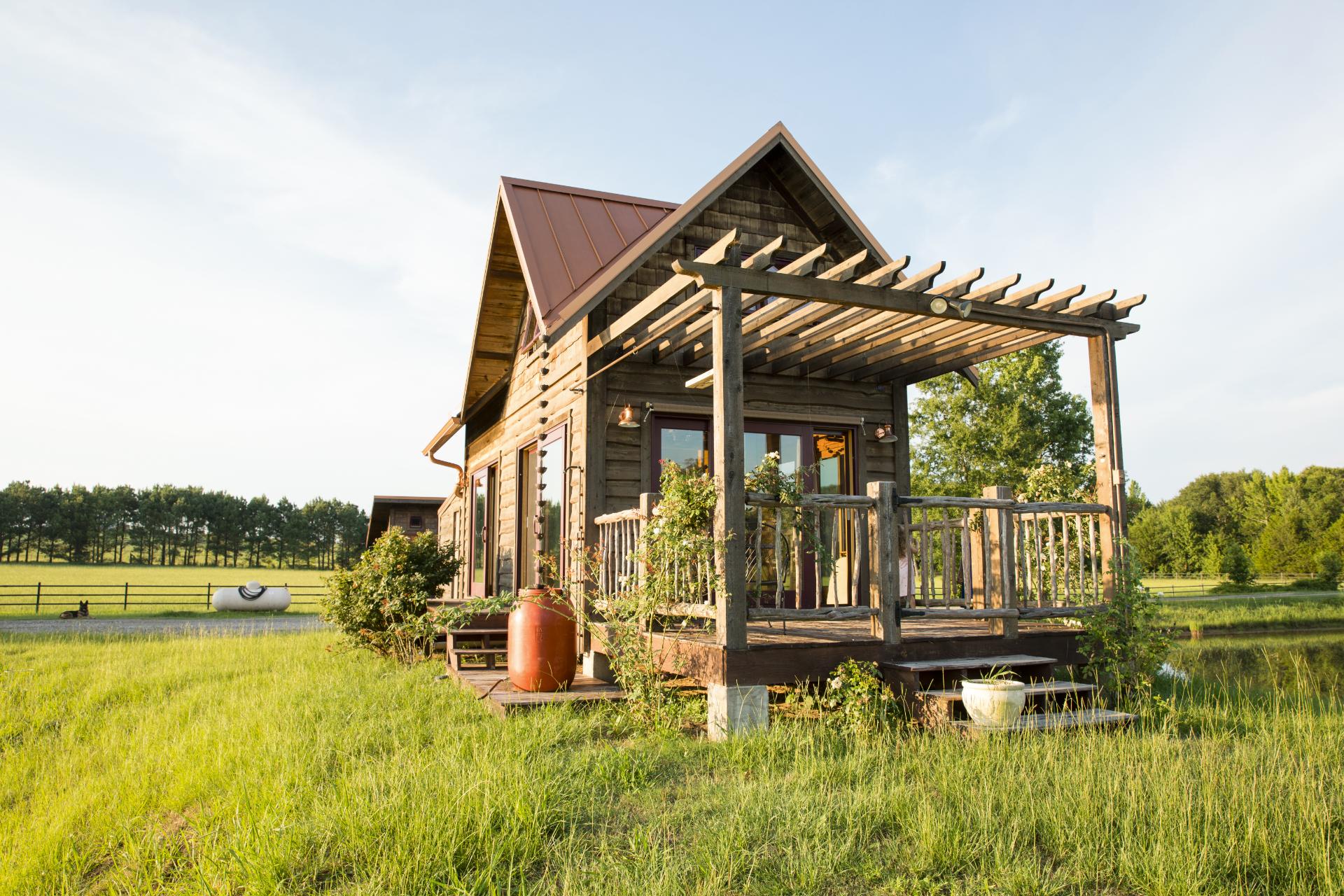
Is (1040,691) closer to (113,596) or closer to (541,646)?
(541,646)

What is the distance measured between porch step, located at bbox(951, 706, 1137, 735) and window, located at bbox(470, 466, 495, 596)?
321 inches

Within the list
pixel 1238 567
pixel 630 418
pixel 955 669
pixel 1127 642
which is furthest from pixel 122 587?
pixel 1238 567

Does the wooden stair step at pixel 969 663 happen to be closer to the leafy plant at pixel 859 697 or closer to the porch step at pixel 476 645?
the leafy plant at pixel 859 697

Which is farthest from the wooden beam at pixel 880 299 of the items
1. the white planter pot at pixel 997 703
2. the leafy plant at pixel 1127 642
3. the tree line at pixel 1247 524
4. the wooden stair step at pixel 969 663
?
the tree line at pixel 1247 524

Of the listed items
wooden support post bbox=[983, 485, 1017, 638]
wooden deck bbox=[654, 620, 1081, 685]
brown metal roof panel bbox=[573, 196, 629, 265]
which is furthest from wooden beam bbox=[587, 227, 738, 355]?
wooden support post bbox=[983, 485, 1017, 638]

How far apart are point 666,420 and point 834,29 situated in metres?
4.33

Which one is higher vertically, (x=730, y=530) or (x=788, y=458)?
(x=788, y=458)

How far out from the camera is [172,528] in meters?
66.1

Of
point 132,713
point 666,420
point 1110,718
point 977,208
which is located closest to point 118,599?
point 132,713

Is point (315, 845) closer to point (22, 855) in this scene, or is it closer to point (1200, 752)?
point (22, 855)

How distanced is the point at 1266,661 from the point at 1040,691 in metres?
10.9

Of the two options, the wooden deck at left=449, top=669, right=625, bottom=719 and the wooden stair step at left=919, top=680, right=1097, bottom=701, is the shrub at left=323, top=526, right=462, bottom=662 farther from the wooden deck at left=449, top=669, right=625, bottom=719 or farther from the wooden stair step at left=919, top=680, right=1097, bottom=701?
the wooden stair step at left=919, top=680, right=1097, bottom=701

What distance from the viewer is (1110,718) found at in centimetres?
553

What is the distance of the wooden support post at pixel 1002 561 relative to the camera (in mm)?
6543
